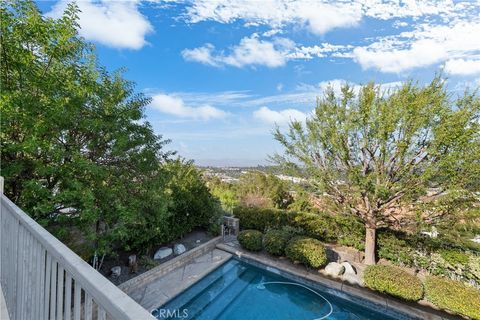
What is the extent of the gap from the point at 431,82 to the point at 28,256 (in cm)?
1014

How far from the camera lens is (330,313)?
6.62 metres

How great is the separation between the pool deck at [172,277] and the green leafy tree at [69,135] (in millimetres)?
1860

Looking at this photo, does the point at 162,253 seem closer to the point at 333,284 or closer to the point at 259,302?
the point at 259,302

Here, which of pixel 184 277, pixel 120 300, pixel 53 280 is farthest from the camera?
pixel 184 277

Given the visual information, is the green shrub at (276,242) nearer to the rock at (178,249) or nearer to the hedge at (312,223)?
the hedge at (312,223)

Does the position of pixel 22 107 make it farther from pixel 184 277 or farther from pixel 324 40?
pixel 324 40

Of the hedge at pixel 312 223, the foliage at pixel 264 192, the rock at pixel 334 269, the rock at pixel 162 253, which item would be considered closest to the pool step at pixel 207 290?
the rock at pixel 162 253

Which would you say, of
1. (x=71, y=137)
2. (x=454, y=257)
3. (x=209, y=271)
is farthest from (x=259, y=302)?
(x=71, y=137)

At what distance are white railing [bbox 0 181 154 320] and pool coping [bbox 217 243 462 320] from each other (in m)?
7.34

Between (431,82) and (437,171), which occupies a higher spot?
(431,82)

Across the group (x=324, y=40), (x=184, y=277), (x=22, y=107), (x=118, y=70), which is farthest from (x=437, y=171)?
(x=22, y=107)

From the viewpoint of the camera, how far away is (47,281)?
5.60 ft

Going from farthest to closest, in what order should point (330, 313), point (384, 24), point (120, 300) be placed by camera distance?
point (384, 24) < point (330, 313) < point (120, 300)

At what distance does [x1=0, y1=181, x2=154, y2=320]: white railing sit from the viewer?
100 centimetres
